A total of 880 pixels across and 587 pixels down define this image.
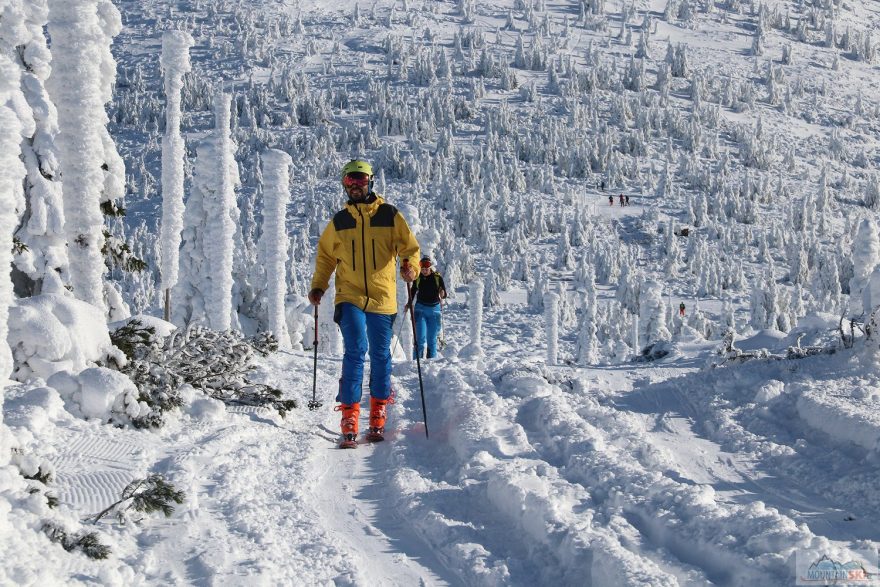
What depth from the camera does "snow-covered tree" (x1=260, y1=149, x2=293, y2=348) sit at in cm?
2327

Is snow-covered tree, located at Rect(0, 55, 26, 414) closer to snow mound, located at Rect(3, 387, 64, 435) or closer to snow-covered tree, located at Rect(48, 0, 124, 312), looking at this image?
snow mound, located at Rect(3, 387, 64, 435)

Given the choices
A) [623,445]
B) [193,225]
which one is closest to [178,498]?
[623,445]

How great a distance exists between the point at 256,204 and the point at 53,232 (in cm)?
18363

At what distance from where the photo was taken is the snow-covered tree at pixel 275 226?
2327cm

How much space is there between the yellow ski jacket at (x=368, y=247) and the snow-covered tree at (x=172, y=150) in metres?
11.2

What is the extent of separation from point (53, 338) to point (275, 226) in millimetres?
16820

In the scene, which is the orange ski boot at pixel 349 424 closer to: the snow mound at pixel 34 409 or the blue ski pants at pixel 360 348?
the blue ski pants at pixel 360 348

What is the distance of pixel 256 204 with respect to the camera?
190 metres

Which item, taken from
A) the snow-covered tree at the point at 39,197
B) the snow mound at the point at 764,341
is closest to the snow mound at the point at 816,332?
the snow mound at the point at 764,341

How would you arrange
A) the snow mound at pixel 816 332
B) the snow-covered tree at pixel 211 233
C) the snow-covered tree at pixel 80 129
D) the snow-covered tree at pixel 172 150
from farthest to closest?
the snow-covered tree at pixel 211 233, the snow-covered tree at pixel 172 150, the snow mound at pixel 816 332, the snow-covered tree at pixel 80 129

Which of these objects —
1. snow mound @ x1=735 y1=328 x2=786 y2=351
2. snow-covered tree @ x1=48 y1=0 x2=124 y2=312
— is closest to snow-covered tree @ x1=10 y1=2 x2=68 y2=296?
snow-covered tree @ x1=48 y1=0 x2=124 y2=312

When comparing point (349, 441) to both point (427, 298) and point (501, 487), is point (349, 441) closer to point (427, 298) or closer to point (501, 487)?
point (501, 487)

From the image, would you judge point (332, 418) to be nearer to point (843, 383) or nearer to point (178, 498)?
point (178, 498)

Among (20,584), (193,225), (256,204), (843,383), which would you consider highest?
(20,584)
